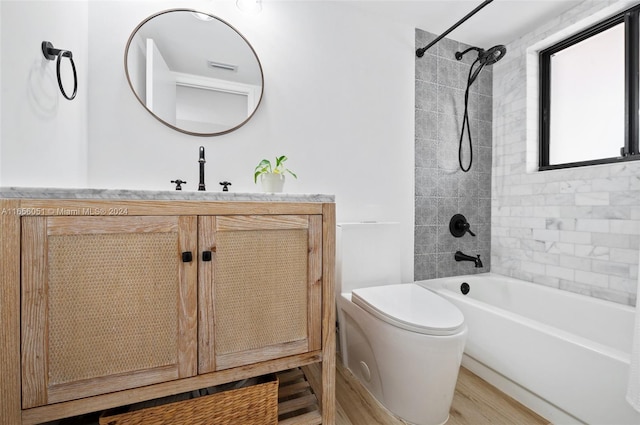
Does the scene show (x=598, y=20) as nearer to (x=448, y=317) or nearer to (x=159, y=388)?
(x=448, y=317)

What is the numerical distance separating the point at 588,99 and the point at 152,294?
276 centimetres

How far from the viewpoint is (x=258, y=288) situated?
0.97 m

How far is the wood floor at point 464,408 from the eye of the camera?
127 centimetres

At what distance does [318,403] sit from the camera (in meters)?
1.21

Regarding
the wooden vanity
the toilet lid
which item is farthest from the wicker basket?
the toilet lid

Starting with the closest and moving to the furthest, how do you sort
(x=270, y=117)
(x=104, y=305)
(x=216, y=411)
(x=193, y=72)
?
(x=104, y=305) → (x=216, y=411) → (x=193, y=72) → (x=270, y=117)

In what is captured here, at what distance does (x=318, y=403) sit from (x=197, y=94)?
164 cm

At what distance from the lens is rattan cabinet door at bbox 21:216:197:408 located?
29.1 inches

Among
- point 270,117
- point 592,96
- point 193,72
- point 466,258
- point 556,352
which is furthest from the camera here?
point 466,258

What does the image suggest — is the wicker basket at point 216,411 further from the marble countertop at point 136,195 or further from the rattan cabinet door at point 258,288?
the marble countertop at point 136,195

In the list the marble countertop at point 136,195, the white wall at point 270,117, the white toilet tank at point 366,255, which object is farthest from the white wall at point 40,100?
the white toilet tank at point 366,255

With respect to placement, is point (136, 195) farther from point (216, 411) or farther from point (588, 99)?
point (588, 99)

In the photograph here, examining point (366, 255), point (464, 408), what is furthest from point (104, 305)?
point (464, 408)

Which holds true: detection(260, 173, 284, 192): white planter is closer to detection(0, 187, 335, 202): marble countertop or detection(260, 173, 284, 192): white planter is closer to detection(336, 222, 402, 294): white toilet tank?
detection(0, 187, 335, 202): marble countertop
